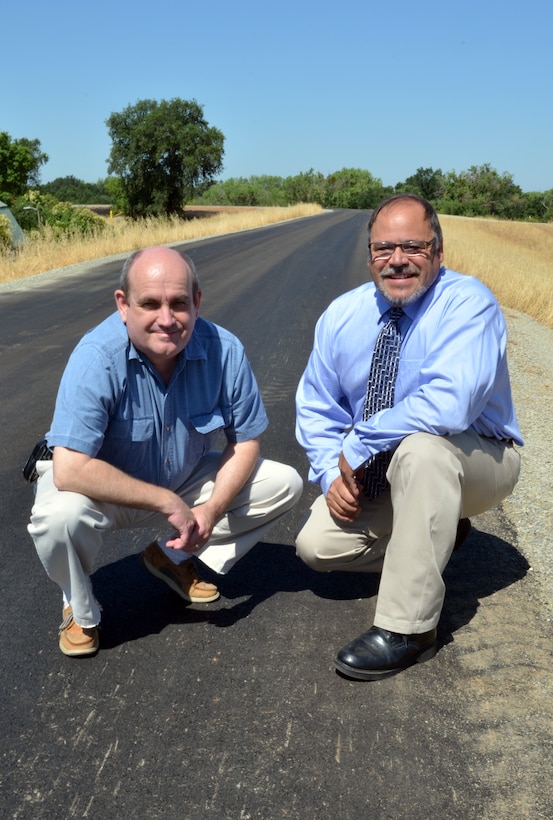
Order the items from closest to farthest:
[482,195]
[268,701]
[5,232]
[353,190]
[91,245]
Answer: [268,701]
[5,232]
[91,245]
[482,195]
[353,190]

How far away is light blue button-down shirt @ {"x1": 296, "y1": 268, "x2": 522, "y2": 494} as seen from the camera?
2896mm

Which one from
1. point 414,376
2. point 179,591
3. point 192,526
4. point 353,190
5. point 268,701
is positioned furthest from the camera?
point 353,190

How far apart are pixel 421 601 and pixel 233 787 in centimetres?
94

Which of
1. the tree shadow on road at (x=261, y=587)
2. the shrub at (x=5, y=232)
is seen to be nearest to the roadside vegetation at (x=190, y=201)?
the shrub at (x=5, y=232)

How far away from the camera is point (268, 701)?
2596 millimetres

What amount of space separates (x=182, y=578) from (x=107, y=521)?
507 millimetres

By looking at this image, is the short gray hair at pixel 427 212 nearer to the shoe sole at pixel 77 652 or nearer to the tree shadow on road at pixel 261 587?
the tree shadow on road at pixel 261 587

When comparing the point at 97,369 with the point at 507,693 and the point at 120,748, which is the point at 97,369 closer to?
the point at 120,748

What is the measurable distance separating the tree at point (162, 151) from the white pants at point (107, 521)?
50937 millimetres

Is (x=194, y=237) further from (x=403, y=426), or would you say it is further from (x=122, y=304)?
(x=403, y=426)

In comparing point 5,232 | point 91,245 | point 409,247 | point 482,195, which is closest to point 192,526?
point 409,247

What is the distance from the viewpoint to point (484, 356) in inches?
115

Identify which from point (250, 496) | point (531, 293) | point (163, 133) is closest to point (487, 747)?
point (250, 496)

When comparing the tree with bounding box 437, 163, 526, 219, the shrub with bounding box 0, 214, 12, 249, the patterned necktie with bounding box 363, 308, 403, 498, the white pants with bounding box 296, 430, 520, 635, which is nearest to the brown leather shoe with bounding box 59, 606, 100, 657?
the white pants with bounding box 296, 430, 520, 635
